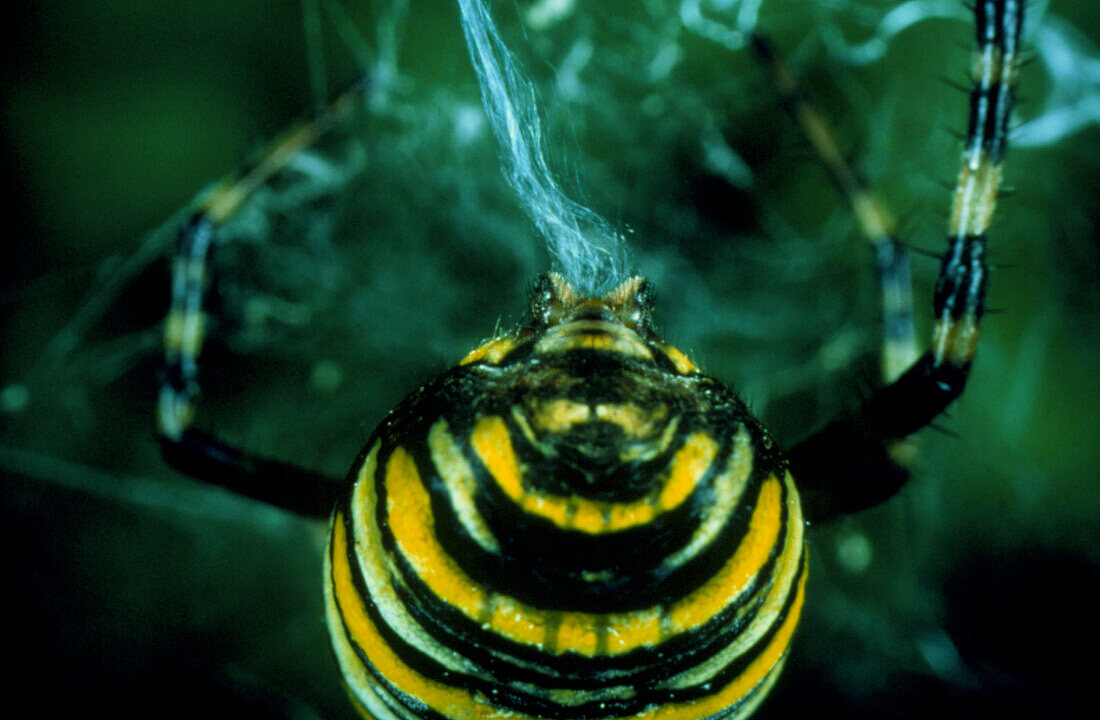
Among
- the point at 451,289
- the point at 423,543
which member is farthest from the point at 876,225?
the point at 451,289

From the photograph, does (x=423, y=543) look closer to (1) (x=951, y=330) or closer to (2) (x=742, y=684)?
(2) (x=742, y=684)

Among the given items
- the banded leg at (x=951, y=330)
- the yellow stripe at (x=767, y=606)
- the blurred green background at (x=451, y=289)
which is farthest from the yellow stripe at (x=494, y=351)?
the blurred green background at (x=451, y=289)

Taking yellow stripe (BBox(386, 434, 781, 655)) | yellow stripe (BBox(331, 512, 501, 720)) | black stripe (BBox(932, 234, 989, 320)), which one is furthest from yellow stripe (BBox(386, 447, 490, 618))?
black stripe (BBox(932, 234, 989, 320))

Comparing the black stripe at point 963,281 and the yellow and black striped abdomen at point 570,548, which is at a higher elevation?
the black stripe at point 963,281

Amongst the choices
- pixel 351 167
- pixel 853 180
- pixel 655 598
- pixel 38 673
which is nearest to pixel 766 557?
pixel 655 598

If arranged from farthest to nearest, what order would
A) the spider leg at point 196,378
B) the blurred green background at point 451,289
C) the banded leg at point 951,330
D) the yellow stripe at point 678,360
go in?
the blurred green background at point 451,289 < the spider leg at point 196,378 < the banded leg at point 951,330 < the yellow stripe at point 678,360

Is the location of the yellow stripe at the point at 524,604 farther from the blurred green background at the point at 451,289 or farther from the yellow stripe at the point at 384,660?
the blurred green background at the point at 451,289

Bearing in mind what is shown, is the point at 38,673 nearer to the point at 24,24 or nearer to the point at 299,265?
the point at 299,265

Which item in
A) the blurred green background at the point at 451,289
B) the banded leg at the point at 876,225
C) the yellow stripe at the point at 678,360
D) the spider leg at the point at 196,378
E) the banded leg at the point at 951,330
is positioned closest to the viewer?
the yellow stripe at the point at 678,360

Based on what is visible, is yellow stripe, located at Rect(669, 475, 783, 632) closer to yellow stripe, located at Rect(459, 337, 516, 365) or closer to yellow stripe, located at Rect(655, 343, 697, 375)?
yellow stripe, located at Rect(655, 343, 697, 375)
